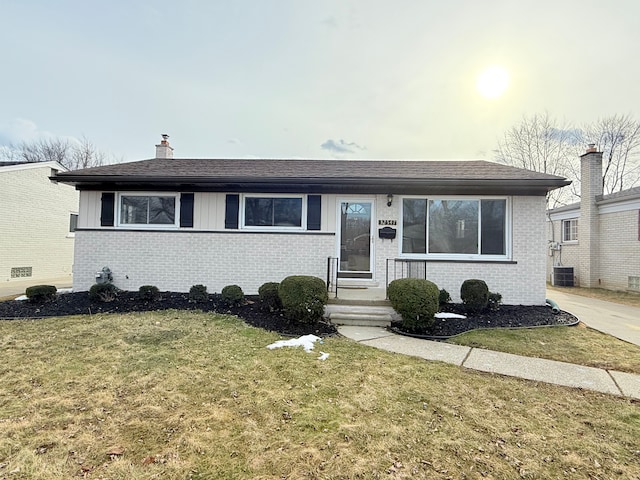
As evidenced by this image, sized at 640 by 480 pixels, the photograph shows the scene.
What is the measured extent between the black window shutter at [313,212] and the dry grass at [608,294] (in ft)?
30.5

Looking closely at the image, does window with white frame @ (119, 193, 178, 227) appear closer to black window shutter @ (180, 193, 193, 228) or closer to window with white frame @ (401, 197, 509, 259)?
black window shutter @ (180, 193, 193, 228)

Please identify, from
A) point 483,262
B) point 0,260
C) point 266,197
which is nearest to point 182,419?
point 266,197

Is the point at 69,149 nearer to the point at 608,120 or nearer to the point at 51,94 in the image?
the point at 51,94

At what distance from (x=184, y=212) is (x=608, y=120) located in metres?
25.8

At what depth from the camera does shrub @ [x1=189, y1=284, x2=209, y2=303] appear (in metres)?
7.36

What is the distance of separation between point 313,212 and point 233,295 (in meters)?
2.68

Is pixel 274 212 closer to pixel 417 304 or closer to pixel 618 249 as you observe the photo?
pixel 417 304

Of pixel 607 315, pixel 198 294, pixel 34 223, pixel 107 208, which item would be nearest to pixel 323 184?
pixel 198 294

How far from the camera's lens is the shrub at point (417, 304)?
5.35 meters

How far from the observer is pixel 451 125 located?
448 inches

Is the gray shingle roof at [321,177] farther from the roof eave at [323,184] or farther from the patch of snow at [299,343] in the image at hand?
the patch of snow at [299,343]

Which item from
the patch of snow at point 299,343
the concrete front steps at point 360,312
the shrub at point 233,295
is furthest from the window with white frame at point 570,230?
the shrub at point 233,295

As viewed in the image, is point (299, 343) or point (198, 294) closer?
point (299, 343)

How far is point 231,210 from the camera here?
786 cm
